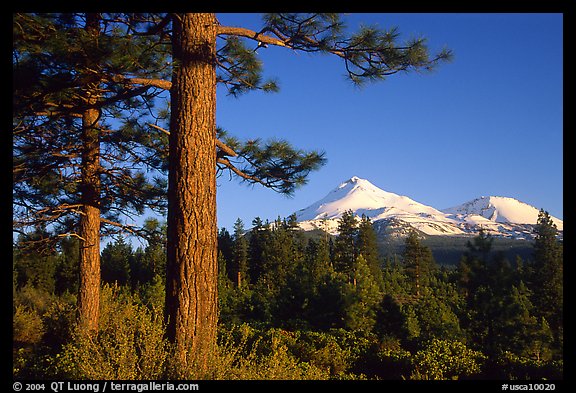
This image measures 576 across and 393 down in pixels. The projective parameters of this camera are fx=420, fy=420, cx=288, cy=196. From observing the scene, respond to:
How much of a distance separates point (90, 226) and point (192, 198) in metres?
4.33

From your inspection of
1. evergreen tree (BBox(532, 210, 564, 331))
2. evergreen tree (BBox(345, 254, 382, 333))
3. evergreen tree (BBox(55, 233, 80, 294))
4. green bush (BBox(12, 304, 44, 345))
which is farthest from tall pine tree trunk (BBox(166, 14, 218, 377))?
evergreen tree (BBox(55, 233, 80, 294))

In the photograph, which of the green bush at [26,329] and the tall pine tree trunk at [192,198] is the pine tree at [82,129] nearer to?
the tall pine tree trunk at [192,198]

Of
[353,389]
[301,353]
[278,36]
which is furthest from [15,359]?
[278,36]

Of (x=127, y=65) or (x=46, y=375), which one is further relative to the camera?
(x=46, y=375)

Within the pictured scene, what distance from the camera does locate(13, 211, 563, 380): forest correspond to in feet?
13.3

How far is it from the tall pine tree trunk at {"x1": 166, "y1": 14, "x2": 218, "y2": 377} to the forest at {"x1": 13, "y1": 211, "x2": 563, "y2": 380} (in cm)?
22

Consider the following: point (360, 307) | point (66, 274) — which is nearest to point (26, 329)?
point (360, 307)

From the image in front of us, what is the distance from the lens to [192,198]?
3.78 m

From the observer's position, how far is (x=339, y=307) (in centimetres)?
1559

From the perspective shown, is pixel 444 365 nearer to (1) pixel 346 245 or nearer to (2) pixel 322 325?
(2) pixel 322 325

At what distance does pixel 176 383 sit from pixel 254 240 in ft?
130

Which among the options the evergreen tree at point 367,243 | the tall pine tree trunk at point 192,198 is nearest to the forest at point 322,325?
the tall pine tree trunk at point 192,198

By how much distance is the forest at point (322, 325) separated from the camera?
13.3ft
